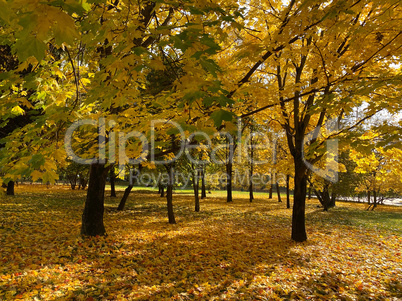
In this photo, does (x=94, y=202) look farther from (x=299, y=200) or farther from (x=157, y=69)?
(x=299, y=200)

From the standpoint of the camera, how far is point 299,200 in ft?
25.9

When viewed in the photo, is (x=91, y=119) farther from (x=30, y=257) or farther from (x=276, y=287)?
(x=276, y=287)

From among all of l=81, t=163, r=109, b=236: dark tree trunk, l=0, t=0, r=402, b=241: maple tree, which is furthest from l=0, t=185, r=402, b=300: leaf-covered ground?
l=0, t=0, r=402, b=241: maple tree

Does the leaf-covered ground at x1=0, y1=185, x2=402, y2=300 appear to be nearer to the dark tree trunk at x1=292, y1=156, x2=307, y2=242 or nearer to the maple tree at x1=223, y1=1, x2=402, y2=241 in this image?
the dark tree trunk at x1=292, y1=156, x2=307, y2=242

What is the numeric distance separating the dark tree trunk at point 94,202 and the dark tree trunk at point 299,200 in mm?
6545

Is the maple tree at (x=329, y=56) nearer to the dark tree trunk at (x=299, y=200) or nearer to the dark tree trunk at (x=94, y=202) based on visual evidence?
the dark tree trunk at (x=299, y=200)

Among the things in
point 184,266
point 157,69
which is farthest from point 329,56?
point 184,266

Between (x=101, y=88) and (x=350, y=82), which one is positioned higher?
(x=350, y=82)

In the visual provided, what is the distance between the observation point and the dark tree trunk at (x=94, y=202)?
6863 millimetres

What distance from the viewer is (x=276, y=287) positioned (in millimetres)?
4348

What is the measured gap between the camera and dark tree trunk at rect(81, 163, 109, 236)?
6.86 meters

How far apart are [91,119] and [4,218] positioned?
755 centimetres

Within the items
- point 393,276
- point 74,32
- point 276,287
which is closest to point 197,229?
point 276,287

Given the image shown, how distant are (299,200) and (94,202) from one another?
6977 millimetres
